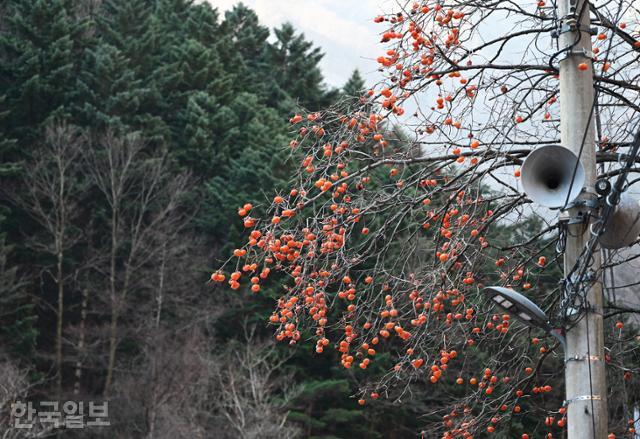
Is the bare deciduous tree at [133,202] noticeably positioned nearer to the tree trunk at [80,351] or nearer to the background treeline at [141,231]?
the background treeline at [141,231]

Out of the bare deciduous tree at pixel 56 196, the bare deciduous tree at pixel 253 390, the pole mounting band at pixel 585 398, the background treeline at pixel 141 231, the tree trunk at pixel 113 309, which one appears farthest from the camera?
the bare deciduous tree at pixel 56 196

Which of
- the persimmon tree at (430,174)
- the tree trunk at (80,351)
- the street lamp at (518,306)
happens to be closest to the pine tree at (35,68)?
the tree trunk at (80,351)

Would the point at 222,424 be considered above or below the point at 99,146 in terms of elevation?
below

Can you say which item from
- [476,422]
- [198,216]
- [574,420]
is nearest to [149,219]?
[198,216]

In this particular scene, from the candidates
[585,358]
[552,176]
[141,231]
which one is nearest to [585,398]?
[585,358]

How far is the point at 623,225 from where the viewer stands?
484 centimetres

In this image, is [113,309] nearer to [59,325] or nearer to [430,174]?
[59,325]

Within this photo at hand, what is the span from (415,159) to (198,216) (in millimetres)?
24823

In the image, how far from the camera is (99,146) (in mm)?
29281

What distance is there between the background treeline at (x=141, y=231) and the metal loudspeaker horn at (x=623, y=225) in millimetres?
16283

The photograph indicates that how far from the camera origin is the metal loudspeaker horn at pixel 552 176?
478cm

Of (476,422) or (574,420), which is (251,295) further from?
(574,420)

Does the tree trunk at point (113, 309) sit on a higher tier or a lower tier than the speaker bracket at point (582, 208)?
higher

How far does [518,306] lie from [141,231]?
24827mm
